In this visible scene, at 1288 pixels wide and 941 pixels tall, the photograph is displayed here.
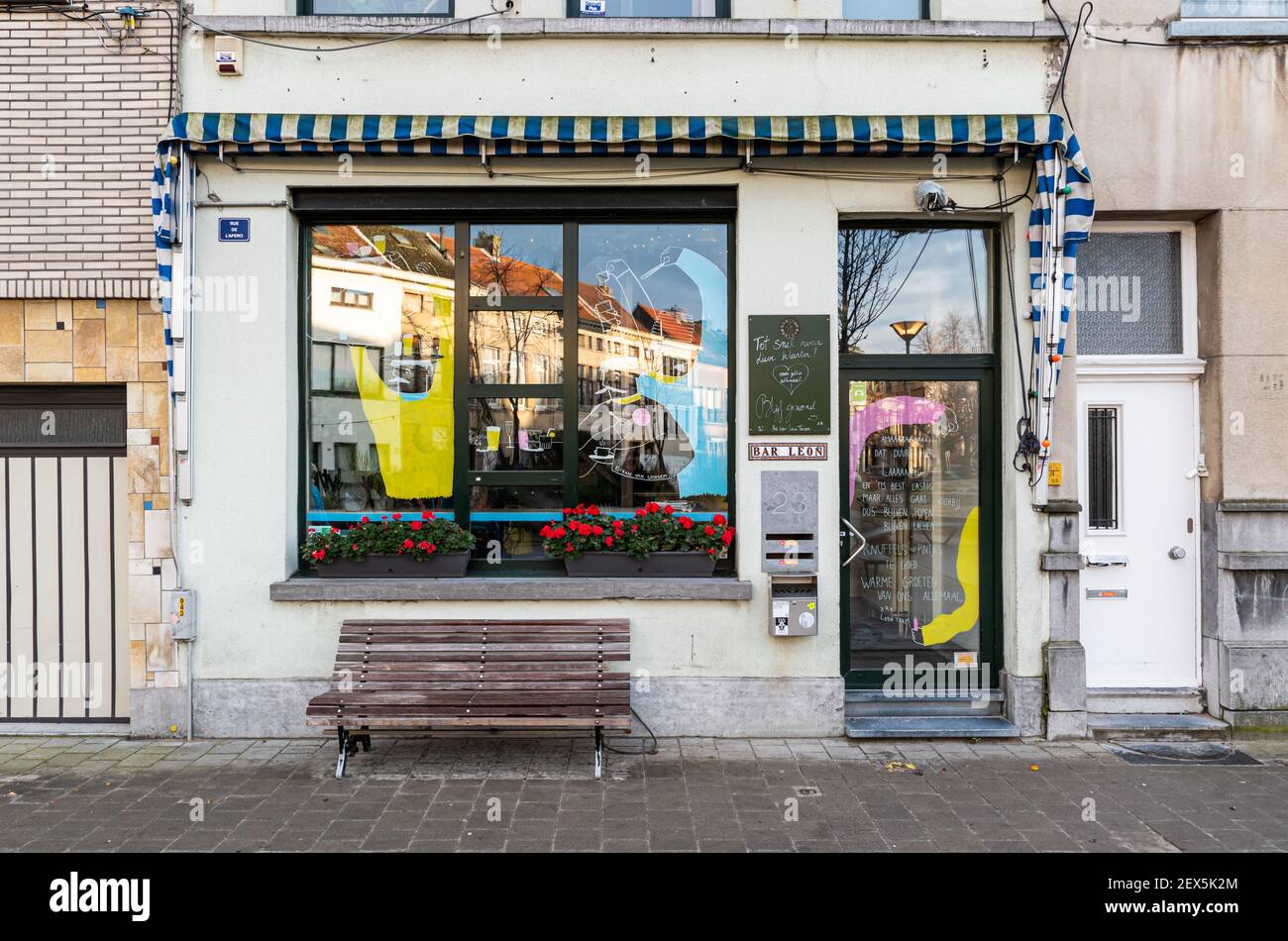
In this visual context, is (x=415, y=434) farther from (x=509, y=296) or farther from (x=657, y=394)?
(x=657, y=394)

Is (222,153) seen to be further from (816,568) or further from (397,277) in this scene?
(816,568)

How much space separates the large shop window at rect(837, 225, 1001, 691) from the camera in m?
6.93

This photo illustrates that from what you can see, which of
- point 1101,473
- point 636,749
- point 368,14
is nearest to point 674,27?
point 368,14

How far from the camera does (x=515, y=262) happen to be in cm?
693

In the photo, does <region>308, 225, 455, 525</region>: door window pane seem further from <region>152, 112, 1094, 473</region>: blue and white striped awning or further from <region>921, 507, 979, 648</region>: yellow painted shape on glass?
<region>921, 507, 979, 648</region>: yellow painted shape on glass

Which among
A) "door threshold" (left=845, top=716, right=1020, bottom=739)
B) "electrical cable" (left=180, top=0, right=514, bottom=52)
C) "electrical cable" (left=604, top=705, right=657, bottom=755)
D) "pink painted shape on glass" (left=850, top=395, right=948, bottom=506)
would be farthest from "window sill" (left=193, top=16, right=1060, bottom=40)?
"door threshold" (left=845, top=716, right=1020, bottom=739)

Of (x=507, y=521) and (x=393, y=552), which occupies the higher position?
(x=507, y=521)

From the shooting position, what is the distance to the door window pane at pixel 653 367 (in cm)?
693

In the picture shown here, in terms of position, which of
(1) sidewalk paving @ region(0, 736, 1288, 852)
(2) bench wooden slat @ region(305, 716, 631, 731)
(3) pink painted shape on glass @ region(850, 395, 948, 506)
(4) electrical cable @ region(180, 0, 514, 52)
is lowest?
(1) sidewalk paving @ region(0, 736, 1288, 852)

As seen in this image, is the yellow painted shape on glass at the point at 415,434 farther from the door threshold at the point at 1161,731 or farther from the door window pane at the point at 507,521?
the door threshold at the point at 1161,731

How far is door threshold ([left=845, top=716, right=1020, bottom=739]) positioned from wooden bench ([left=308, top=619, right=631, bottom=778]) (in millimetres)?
1799

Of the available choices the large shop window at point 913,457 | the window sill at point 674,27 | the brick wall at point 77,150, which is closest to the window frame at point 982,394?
the large shop window at point 913,457

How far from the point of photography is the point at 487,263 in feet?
22.7

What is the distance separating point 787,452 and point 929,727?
2271 mm
